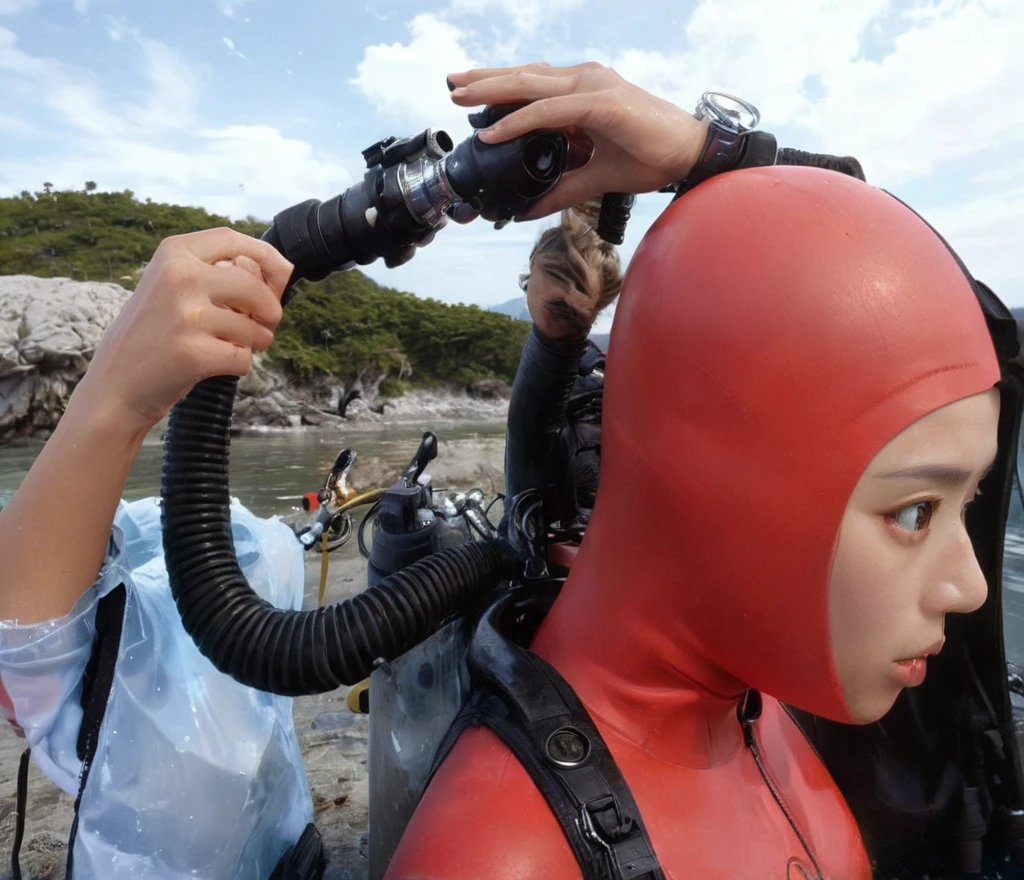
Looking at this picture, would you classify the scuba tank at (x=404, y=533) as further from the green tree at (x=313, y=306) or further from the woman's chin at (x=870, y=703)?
the green tree at (x=313, y=306)

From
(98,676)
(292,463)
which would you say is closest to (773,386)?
(98,676)

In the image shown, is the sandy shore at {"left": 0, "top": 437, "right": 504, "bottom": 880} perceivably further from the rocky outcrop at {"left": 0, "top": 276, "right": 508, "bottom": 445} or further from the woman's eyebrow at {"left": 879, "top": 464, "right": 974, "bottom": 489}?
the rocky outcrop at {"left": 0, "top": 276, "right": 508, "bottom": 445}

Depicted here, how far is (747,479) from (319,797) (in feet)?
7.78

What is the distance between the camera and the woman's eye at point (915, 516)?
3.01 feet

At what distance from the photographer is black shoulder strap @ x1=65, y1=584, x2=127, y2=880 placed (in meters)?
1.12

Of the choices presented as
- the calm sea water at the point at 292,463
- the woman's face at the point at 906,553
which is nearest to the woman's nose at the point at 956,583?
the woman's face at the point at 906,553

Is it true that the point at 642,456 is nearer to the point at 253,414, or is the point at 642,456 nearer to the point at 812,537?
the point at 812,537

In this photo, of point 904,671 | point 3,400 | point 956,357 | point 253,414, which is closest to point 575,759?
point 904,671

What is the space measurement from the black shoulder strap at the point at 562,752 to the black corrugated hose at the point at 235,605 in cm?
16

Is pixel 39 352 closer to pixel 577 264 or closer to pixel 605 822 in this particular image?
pixel 577 264

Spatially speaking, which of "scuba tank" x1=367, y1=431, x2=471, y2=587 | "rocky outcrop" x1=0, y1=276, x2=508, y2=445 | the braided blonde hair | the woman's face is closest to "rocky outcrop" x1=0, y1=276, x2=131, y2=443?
"rocky outcrop" x1=0, y1=276, x2=508, y2=445

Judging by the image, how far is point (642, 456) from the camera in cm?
101

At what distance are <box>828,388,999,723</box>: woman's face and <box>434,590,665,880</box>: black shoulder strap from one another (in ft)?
1.24

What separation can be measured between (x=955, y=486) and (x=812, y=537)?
0.78ft
